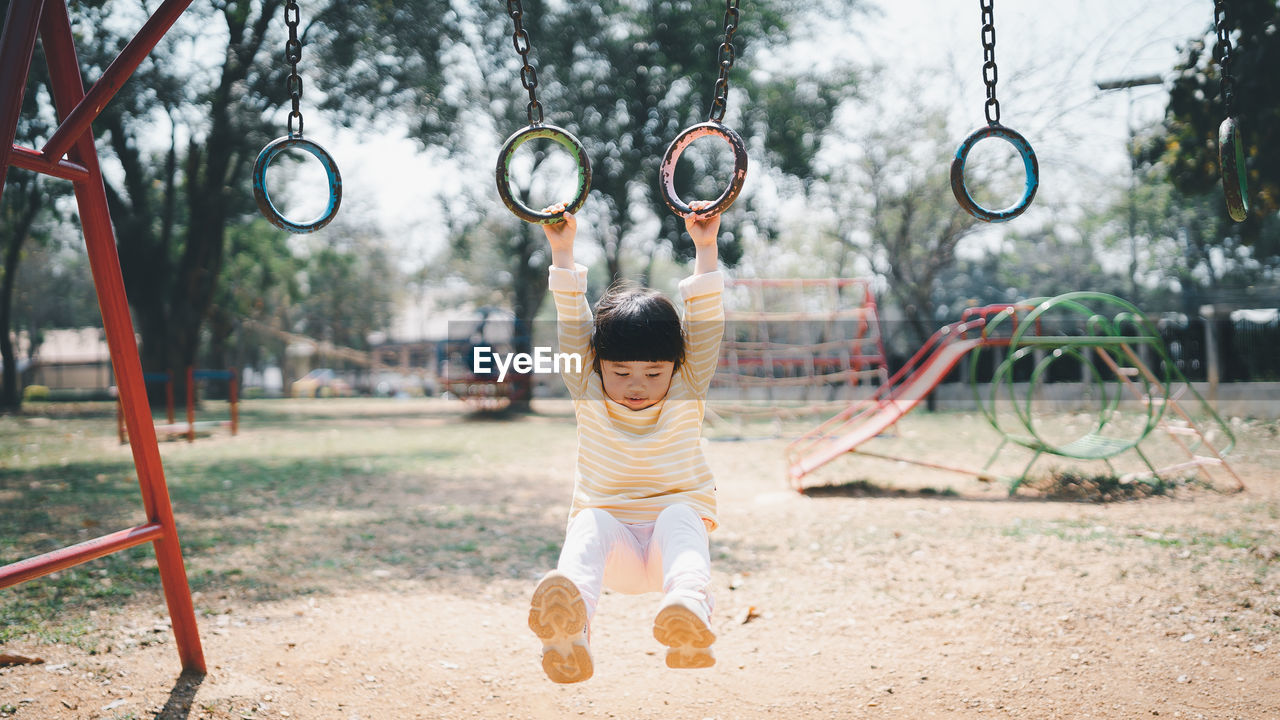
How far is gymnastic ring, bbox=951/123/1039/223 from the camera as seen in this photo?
292 cm

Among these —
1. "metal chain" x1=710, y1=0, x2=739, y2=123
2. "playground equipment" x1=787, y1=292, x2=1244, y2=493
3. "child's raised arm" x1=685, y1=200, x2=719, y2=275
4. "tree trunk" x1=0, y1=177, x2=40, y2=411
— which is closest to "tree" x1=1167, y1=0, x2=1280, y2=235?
"playground equipment" x1=787, y1=292, x2=1244, y2=493

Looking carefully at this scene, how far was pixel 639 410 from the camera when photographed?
112 inches

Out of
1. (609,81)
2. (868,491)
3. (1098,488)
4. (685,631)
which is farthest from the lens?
(609,81)

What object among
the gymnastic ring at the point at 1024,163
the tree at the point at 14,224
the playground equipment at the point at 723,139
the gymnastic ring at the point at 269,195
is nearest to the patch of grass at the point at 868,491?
the gymnastic ring at the point at 1024,163

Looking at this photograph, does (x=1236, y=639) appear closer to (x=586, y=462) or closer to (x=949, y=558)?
(x=949, y=558)

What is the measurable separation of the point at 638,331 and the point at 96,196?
7.19 feet

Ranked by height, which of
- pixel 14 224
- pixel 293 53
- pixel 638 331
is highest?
pixel 14 224

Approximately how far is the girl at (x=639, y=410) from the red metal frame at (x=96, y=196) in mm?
1564

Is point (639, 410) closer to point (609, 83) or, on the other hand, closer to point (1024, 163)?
point (1024, 163)

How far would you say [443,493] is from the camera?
8.12m

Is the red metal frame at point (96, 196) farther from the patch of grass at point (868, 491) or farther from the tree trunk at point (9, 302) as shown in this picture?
the tree trunk at point (9, 302)

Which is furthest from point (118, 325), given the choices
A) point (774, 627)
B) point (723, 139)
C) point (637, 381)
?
point (774, 627)

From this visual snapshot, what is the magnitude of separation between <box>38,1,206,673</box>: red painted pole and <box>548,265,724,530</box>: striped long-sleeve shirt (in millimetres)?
1619

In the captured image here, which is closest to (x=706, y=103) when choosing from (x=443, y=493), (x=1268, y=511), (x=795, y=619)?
(x=443, y=493)
